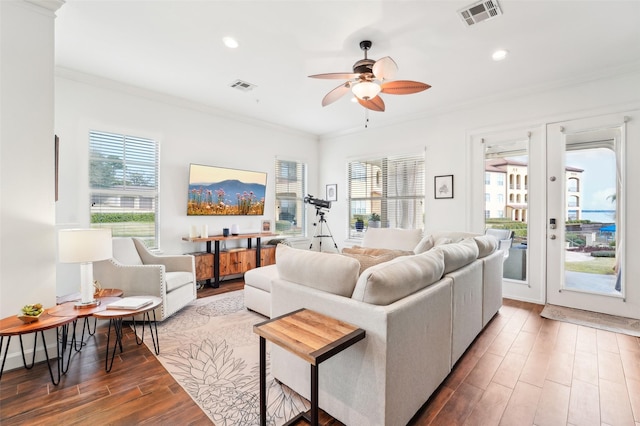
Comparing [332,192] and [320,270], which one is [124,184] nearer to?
[320,270]

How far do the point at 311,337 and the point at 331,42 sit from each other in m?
2.70

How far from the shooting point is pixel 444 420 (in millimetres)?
1684

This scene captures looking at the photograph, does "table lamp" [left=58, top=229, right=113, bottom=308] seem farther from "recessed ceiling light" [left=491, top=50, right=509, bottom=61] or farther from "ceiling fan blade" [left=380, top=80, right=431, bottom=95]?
"recessed ceiling light" [left=491, top=50, right=509, bottom=61]

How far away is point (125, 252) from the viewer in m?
3.34

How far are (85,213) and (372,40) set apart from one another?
3.99 m

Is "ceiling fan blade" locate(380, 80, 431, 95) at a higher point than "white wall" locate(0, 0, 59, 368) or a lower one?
higher

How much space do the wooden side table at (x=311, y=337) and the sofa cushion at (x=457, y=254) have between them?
1.08m

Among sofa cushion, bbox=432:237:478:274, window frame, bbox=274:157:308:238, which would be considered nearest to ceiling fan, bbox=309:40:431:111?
sofa cushion, bbox=432:237:478:274

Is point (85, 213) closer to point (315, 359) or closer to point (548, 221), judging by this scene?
point (315, 359)

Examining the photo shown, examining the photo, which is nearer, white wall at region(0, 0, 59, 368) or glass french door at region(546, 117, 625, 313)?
white wall at region(0, 0, 59, 368)

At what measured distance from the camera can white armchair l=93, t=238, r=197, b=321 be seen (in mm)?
3025

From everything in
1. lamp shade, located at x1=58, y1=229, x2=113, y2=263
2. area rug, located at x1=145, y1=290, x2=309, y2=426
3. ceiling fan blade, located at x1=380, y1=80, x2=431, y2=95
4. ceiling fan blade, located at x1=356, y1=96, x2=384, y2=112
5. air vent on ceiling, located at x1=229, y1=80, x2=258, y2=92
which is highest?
air vent on ceiling, located at x1=229, y1=80, x2=258, y2=92

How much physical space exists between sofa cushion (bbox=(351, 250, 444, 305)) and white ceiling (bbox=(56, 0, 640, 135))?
6.77 feet

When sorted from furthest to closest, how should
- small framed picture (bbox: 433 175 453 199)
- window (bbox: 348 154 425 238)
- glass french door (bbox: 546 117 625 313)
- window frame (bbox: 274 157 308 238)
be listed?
window frame (bbox: 274 157 308 238), window (bbox: 348 154 425 238), small framed picture (bbox: 433 175 453 199), glass french door (bbox: 546 117 625 313)
